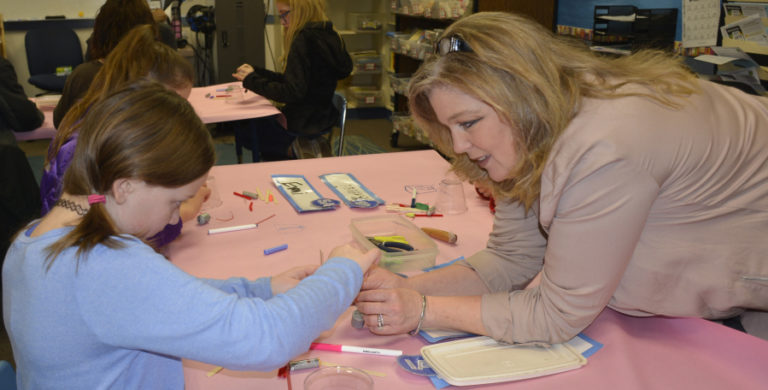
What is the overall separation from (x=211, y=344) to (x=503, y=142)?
0.63 m

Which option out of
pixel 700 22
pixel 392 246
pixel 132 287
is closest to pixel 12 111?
pixel 392 246

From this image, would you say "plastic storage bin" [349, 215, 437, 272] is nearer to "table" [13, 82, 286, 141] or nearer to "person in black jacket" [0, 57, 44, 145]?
"table" [13, 82, 286, 141]

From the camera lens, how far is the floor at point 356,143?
529cm

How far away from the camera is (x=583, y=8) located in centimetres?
363

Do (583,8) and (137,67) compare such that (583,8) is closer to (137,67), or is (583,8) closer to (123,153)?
(137,67)

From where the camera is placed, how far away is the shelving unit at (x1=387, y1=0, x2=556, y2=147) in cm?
394

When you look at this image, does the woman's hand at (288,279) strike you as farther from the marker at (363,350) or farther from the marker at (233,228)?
the marker at (233,228)

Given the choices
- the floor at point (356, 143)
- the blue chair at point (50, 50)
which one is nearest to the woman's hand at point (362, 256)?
the floor at point (356, 143)

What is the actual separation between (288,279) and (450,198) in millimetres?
738

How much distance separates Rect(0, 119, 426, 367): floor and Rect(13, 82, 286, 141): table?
4.45 ft

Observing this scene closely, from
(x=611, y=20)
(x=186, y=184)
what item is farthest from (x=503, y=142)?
(x=611, y=20)

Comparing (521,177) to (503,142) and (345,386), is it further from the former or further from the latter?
(345,386)

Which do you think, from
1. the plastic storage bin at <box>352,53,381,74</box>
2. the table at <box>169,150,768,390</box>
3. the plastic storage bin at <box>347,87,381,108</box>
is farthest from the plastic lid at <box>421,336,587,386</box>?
the plastic storage bin at <box>347,87,381,108</box>

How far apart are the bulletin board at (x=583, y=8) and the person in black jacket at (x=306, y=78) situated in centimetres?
141
